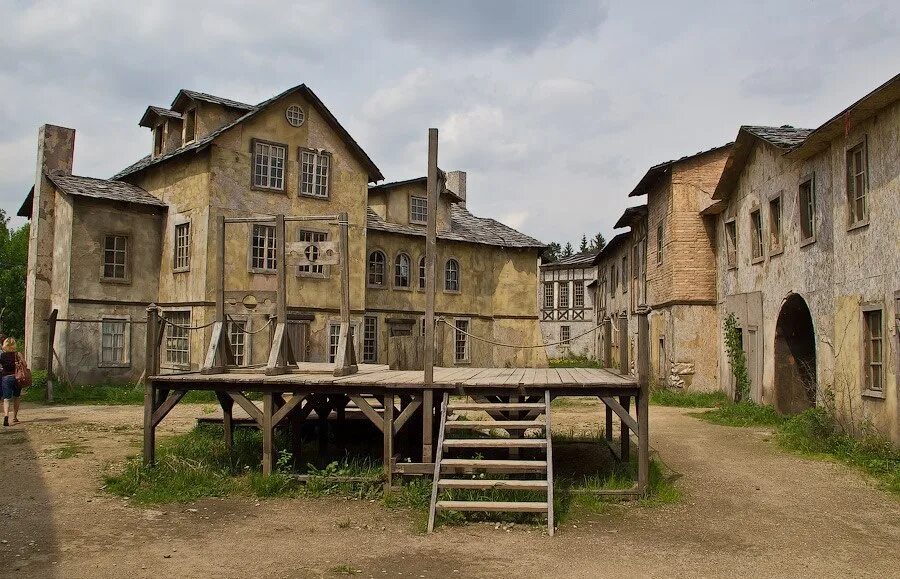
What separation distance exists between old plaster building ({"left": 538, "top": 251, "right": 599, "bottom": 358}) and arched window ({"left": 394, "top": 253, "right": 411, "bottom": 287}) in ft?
75.2

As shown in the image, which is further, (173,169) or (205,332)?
(173,169)

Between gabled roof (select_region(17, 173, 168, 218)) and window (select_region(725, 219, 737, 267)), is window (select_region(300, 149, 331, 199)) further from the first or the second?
window (select_region(725, 219, 737, 267))

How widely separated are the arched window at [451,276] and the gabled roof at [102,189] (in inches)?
437

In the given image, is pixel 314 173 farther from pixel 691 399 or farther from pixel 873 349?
pixel 873 349

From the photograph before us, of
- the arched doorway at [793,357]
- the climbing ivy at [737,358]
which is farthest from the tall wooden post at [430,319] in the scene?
the climbing ivy at [737,358]

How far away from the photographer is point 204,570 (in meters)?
6.43

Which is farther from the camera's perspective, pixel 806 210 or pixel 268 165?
pixel 268 165

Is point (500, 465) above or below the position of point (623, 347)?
below

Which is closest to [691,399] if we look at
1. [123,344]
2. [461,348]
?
[461,348]

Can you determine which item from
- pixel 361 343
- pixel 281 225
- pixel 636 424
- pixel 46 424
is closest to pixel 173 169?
pixel 361 343

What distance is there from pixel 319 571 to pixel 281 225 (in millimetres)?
5417

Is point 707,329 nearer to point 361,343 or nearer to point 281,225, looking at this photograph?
point 361,343

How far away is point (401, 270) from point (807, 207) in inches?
615

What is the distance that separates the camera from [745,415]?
56.5 ft
